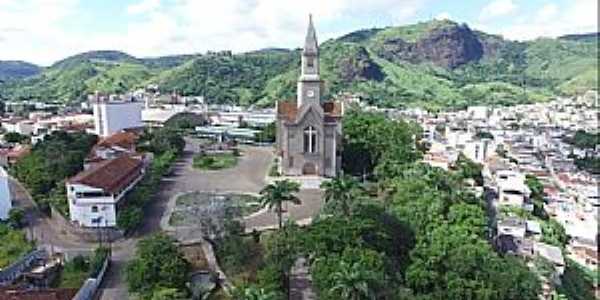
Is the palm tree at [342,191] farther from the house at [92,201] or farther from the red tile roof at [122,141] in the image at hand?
the red tile roof at [122,141]

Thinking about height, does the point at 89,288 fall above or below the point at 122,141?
below

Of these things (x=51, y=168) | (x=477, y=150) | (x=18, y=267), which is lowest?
(x=18, y=267)

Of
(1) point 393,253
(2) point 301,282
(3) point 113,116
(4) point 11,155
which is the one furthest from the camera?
(3) point 113,116

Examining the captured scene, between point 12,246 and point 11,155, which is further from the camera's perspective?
point 11,155

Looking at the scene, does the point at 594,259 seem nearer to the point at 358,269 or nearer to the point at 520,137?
the point at 358,269

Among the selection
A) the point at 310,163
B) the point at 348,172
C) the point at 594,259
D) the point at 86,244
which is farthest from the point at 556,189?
the point at 86,244

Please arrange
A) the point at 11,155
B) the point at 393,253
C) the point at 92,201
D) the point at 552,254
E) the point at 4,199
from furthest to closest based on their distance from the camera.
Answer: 1. the point at 11,155
2. the point at 552,254
3. the point at 4,199
4. the point at 92,201
5. the point at 393,253

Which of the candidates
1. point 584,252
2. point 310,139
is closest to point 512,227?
point 584,252

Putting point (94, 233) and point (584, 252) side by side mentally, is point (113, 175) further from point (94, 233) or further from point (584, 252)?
point (584, 252)
